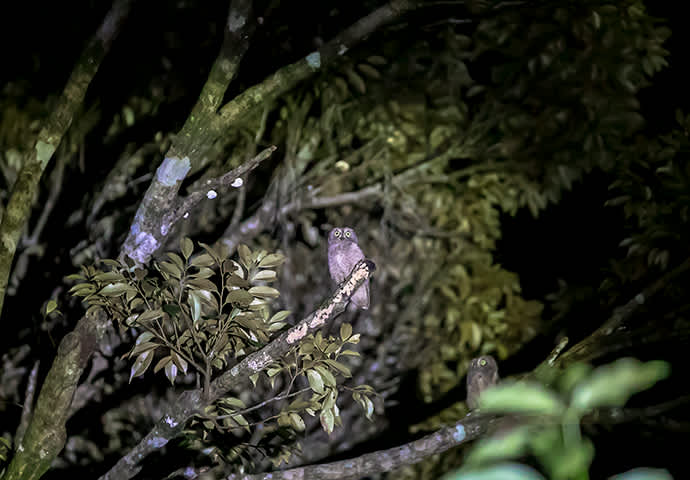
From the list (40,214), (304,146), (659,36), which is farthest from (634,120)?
(40,214)

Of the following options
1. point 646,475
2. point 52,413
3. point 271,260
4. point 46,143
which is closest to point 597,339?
point 271,260

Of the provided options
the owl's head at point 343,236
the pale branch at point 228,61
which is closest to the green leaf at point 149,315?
the pale branch at point 228,61

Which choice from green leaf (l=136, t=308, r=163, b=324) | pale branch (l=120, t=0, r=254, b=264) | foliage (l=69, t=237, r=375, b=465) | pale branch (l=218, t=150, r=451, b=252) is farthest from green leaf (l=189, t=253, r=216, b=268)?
pale branch (l=218, t=150, r=451, b=252)

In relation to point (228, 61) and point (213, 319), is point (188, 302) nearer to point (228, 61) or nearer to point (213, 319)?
point (213, 319)

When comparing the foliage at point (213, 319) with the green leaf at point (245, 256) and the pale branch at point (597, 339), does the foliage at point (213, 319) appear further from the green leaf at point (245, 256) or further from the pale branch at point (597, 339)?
the pale branch at point (597, 339)

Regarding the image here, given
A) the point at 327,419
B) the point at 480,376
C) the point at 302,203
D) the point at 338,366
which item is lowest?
the point at 480,376

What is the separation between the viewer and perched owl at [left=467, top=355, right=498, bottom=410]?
4070 millimetres

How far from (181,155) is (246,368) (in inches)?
38.6

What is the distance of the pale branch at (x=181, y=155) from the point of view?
8.00ft

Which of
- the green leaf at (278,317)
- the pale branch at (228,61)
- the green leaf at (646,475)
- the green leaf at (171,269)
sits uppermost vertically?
the green leaf at (646,475)

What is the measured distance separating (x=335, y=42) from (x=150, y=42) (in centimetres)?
251

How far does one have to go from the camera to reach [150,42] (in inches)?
179

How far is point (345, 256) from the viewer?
134 inches

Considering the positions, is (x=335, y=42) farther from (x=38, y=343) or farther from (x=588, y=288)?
(x=588, y=288)
